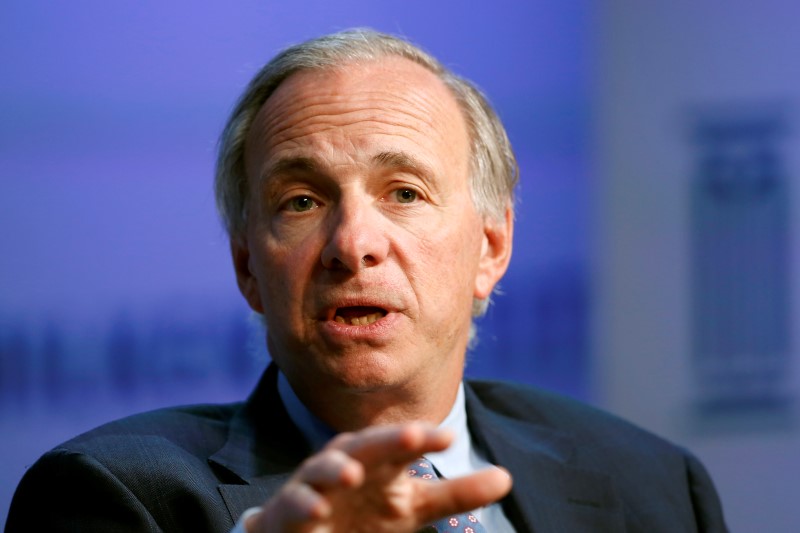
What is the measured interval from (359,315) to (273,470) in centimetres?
32

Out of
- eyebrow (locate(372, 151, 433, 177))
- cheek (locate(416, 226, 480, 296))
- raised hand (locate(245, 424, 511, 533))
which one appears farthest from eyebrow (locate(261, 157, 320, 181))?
raised hand (locate(245, 424, 511, 533))

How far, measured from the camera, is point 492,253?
2.26 meters

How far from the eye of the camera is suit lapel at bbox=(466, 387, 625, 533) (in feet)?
6.77

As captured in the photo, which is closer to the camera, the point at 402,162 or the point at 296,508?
the point at 296,508

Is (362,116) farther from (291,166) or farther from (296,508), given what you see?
(296,508)

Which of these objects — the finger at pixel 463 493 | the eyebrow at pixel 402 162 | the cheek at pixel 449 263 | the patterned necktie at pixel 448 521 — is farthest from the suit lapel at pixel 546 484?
the finger at pixel 463 493

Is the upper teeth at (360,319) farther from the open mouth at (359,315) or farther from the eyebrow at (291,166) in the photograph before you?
the eyebrow at (291,166)

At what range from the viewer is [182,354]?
2652 millimetres

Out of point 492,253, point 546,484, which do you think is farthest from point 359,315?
point 546,484

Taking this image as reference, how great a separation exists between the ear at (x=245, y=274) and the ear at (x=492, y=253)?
0.45m

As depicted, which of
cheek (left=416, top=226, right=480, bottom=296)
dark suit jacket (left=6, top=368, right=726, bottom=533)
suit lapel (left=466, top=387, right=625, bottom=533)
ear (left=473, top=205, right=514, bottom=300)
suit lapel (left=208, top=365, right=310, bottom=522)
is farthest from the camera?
ear (left=473, top=205, right=514, bottom=300)

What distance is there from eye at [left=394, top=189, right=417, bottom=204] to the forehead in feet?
0.24

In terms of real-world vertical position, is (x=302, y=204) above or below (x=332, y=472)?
above

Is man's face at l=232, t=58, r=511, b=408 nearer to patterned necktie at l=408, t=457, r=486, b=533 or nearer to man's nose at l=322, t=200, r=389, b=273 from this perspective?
man's nose at l=322, t=200, r=389, b=273
